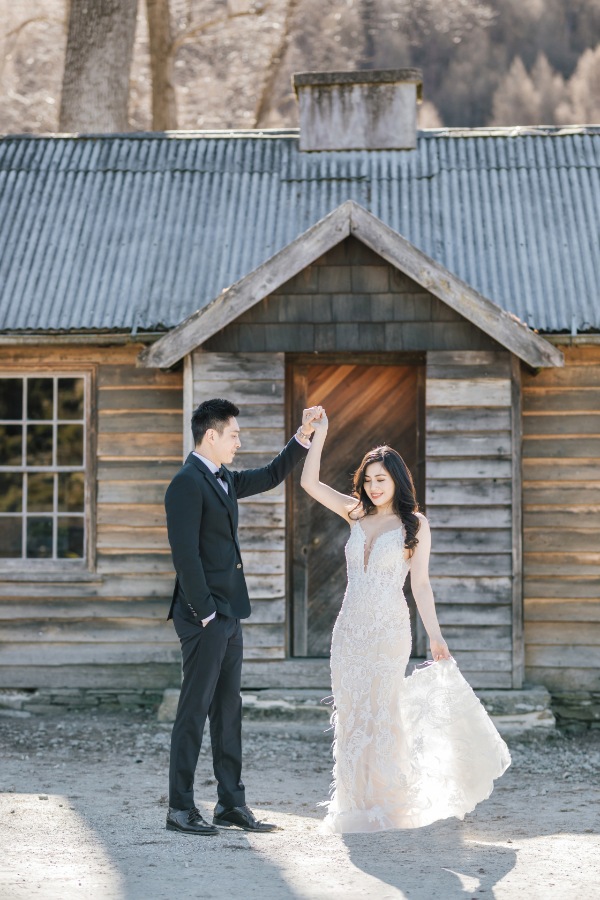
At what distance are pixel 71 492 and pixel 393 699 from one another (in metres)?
4.68

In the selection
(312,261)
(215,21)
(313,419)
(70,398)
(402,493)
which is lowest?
(402,493)

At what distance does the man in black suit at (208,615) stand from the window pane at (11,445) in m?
4.29

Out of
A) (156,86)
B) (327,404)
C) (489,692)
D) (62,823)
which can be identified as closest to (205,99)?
(156,86)

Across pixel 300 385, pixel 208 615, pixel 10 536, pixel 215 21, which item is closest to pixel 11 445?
pixel 10 536

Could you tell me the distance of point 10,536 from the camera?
10.1m

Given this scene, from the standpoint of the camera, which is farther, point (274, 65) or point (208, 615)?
point (274, 65)

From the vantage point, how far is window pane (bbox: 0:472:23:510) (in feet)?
32.9

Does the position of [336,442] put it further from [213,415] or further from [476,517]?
[213,415]

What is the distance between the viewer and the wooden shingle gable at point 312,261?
28.3ft

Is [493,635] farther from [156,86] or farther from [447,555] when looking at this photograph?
[156,86]

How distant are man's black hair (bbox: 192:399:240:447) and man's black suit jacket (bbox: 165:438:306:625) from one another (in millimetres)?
167

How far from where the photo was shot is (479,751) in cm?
599

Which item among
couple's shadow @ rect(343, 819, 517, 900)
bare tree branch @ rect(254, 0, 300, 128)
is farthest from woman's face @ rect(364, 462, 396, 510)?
bare tree branch @ rect(254, 0, 300, 128)

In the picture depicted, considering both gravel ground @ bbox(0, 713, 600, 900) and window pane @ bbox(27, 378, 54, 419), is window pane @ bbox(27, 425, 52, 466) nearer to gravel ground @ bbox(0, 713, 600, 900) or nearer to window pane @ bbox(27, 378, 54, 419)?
window pane @ bbox(27, 378, 54, 419)
